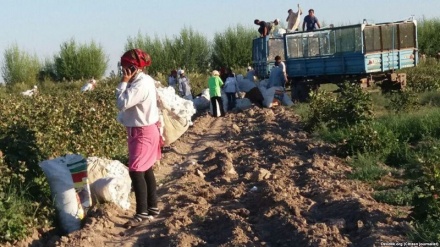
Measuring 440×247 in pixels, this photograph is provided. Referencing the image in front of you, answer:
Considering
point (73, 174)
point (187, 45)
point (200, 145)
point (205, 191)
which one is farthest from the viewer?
point (187, 45)

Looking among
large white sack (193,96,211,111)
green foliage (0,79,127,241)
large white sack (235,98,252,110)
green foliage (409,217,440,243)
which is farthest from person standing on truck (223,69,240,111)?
green foliage (409,217,440,243)

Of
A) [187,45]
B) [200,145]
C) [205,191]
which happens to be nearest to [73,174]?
[205,191]

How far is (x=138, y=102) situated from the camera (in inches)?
277

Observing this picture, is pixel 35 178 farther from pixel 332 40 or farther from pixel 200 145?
pixel 332 40

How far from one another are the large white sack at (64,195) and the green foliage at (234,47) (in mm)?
31691

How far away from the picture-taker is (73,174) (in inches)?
293

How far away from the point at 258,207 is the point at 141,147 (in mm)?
1325

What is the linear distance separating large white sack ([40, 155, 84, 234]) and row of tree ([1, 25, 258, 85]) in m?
31.6

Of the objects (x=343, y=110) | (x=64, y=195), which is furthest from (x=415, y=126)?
(x=64, y=195)

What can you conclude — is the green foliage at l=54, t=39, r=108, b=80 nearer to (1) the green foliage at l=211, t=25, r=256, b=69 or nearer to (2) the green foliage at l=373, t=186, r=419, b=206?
(1) the green foliage at l=211, t=25, r=256, b=69

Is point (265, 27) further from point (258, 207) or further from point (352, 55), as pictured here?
point (258, 207)

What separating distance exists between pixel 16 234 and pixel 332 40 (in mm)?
14368

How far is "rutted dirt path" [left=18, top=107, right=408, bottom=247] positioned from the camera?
237 inches

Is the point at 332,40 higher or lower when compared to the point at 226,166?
higher
